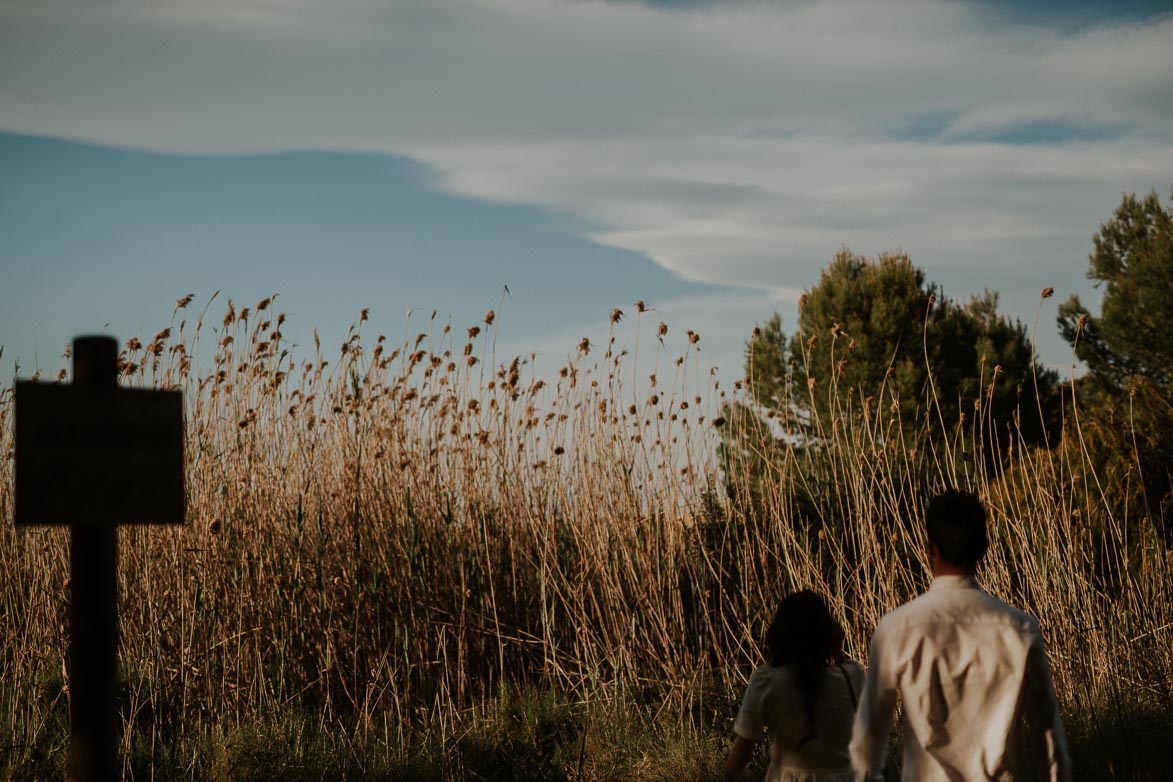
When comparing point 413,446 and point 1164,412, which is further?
point 1164,412

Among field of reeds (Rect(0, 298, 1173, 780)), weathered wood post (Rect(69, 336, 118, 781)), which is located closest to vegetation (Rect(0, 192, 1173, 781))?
field of reeds (Rect(0, 298, 1173, 780))

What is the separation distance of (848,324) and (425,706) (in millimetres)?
14190

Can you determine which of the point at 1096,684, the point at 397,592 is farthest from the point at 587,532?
the point at 1096,684

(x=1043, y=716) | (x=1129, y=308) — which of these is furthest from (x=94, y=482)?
(x=1129, y=308)

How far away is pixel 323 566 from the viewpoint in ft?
16.8

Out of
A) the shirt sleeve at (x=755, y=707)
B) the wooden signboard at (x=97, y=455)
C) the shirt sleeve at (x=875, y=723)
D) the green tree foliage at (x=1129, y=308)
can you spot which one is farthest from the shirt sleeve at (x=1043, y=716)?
the green tree foliage at (x=1129, y=308)

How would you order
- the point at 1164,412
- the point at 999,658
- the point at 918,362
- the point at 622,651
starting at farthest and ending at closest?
1. the point at 918,362
2. the point at 1164,412
3. the point at 622,651
4. the point at 999,658

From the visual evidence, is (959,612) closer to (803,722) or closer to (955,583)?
(955,583)

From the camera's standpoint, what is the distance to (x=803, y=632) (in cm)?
256

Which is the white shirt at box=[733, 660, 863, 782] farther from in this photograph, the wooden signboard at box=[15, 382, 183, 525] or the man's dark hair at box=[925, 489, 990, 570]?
the wooden signboard at box=[15, 382, 183, 525]

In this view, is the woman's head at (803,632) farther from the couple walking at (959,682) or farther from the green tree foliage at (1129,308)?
the green tree foliage at (1129,308)

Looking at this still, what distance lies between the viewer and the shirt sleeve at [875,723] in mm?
2049

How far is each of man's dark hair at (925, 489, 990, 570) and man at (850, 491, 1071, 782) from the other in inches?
2.2

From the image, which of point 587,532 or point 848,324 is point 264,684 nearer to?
point 587,532
